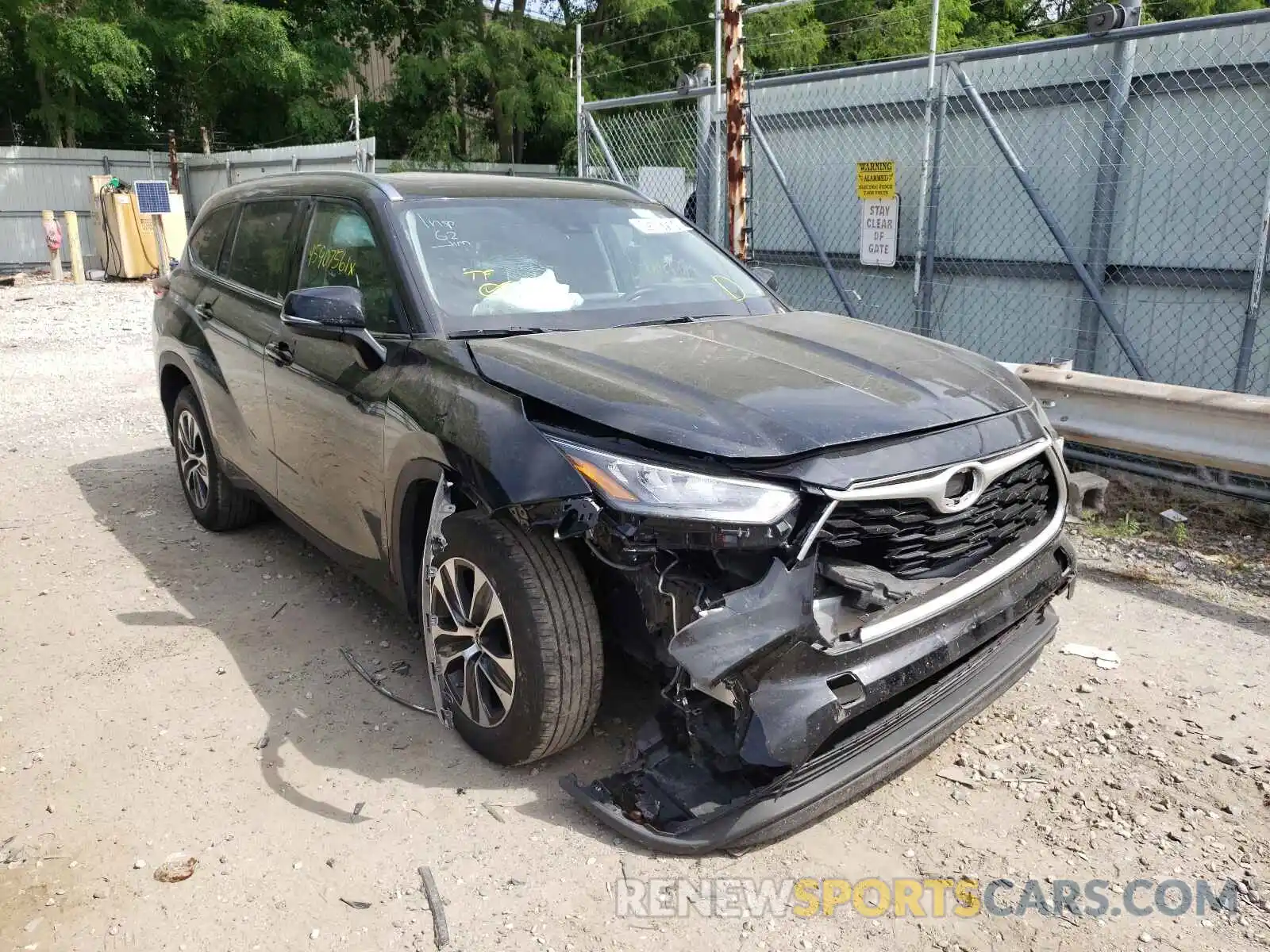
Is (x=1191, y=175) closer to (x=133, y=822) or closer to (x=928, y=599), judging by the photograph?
(x=928, y=599)

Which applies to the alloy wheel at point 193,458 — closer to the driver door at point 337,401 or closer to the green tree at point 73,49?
the driver door at point 337,401

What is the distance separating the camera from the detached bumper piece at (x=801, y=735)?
2430 mm

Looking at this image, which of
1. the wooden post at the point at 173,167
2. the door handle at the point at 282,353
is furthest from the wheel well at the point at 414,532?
the wooden post at the point at 173,167

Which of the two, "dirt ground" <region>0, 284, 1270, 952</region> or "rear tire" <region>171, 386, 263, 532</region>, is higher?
"rear tire" <region>171, 386, 263, 532</region>

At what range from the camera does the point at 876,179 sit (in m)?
7.34

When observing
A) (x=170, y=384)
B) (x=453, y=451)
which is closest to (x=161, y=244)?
(x=170, y=384)

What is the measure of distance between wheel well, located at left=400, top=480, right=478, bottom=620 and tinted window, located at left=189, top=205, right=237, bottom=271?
2.45m

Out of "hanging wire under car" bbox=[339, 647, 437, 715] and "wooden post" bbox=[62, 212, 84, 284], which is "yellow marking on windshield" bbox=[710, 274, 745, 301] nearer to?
"hanging wire under car" bbox=[339, 647, 437, 715]

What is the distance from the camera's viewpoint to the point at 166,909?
260cm

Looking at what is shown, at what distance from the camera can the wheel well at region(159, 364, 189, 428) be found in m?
5.41

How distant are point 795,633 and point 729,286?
212 centimetres

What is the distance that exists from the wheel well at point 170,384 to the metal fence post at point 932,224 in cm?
462

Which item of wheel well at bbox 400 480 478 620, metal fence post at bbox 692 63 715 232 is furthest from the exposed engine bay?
metal fence post at bbox 692 63 715 232

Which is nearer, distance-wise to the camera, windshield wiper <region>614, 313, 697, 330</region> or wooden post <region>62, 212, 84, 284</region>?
windshield wiper <region>614, 313, 697, 330</region>
